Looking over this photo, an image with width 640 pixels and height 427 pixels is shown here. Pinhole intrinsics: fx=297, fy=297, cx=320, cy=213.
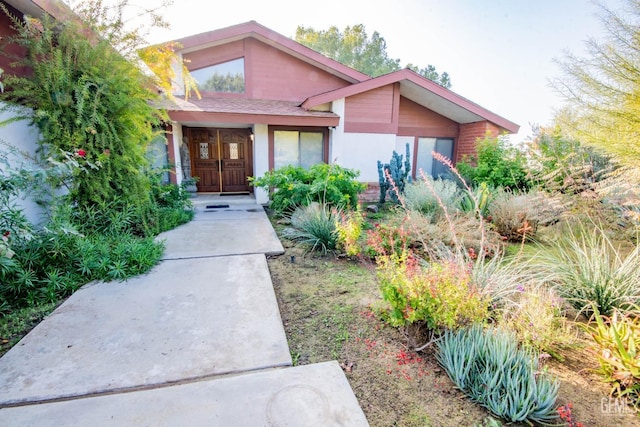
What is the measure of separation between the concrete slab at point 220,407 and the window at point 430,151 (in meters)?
10.4

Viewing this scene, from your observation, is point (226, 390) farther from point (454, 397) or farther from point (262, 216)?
point (262, 216)

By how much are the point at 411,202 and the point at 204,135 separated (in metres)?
7.68

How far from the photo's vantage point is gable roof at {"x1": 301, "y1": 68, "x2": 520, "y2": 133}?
891 cm

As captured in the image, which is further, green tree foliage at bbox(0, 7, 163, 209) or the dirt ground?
green tree foliage at bbox(0, 7, 163, 209)

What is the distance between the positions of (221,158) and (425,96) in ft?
24.3

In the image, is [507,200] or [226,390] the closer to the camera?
[226,390]

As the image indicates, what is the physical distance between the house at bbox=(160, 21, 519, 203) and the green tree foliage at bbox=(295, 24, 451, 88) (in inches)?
940

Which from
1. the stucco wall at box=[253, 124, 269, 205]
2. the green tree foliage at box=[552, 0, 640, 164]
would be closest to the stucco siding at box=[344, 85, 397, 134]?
the stucco wall at box=[253, 124, 269, 205]

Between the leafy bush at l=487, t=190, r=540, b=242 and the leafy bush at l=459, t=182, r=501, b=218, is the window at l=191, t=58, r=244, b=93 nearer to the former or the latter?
the leafy bush at l=459, t=182, r=501, b=218

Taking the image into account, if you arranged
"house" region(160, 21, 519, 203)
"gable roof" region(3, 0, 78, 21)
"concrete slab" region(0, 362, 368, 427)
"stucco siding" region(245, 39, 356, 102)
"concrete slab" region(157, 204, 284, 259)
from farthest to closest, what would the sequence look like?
"stucco siding" region(245, 39, 356, 102) < "house" region(160, 21, 519, 203) < "concrete slab" region(157, 204, 284, 259) < "gable roof" region(3, 0, 78, 21) < "concrete slab" region(0, 362, 368, 427)

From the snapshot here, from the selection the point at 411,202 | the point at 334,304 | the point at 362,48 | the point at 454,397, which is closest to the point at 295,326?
the point at 334,304

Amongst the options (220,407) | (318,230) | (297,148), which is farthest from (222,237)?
(297,148)

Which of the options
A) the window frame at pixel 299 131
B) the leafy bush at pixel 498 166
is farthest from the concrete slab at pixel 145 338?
the leafy bush at pixel 498 166

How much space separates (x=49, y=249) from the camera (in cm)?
353
